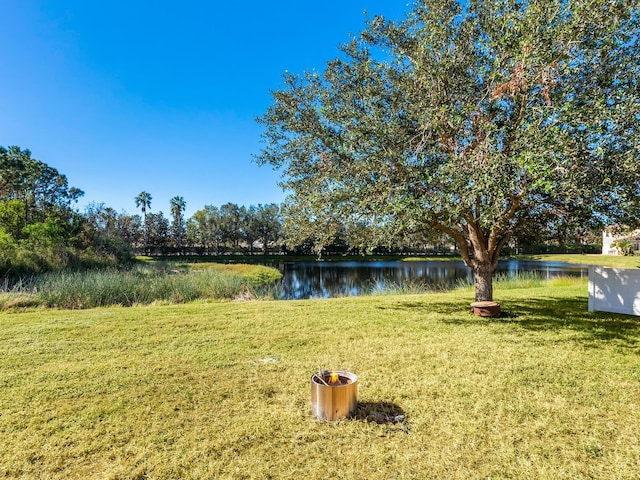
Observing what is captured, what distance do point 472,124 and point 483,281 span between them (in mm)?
3586

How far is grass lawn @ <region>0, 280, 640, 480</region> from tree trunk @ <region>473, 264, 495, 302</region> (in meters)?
1.40

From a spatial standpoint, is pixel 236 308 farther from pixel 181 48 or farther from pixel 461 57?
pixel 181 48

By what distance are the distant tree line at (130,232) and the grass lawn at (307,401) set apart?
2636mm

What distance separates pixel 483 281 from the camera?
27.3 feet

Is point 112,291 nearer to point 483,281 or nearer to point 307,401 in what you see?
point 307,401

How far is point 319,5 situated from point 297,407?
11.7 metres

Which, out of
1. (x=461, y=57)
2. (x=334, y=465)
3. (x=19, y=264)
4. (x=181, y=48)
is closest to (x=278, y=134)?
(x=461, y=57)

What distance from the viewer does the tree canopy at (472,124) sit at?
5.26 m

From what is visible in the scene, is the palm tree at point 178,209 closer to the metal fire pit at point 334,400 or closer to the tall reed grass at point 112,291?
the tall reed grass at point 112,291

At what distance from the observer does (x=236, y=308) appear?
30.1 ft

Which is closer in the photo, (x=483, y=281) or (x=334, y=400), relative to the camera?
(x=334, y=400)

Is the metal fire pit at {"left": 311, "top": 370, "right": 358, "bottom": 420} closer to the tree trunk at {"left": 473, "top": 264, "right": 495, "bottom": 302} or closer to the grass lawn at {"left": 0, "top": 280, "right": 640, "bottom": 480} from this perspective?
the grass lawn at {"left": 0, "top": 280, "right": 640, "bottom": 480}

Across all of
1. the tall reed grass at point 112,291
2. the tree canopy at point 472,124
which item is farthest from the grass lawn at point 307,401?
the tall reed grass at point 112,291

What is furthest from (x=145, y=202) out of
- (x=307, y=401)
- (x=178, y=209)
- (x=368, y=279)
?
(x=307, y=401)
